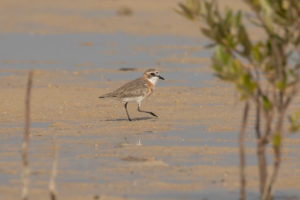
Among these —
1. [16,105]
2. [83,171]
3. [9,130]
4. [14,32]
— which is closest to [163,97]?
[16,105]

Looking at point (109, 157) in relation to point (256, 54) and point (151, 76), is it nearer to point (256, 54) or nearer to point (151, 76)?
point (256, 54)

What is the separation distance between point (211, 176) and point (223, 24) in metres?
2.94

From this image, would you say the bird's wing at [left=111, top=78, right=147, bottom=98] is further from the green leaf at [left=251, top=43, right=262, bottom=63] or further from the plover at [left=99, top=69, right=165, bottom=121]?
the green leaf at [left=251, top=43, right=262, bottom=63]

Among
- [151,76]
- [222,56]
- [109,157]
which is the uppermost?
[222,56]

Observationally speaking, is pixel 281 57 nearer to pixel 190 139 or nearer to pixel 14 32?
pixel 190 139

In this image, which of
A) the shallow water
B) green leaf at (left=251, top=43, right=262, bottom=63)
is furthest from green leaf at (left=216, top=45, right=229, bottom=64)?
the shallow water

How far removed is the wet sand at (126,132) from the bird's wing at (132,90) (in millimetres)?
389

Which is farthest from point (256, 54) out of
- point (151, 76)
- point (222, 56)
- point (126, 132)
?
point (151, 76)

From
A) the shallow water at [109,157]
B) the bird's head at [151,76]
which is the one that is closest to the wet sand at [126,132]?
the shallow water at [109,157]

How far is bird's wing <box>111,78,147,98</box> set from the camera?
49.6 ft

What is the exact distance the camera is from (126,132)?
13.3 metres

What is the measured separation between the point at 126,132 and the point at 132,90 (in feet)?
6.46

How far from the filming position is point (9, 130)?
13.4 metres

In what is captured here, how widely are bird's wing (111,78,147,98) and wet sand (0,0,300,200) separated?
39 cm
